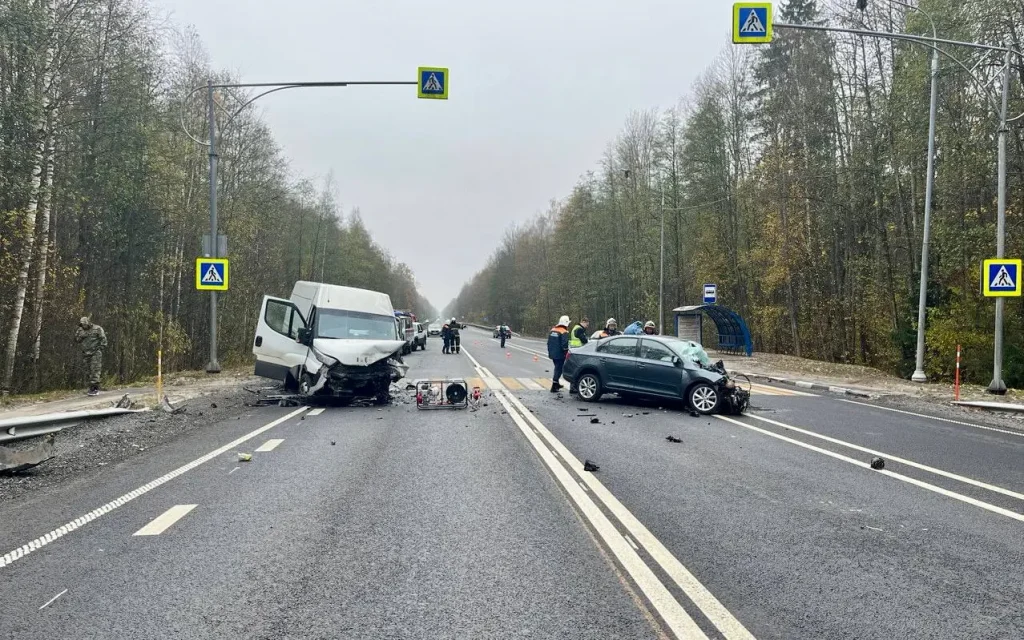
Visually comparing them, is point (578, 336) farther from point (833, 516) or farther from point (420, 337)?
point (420, 337)

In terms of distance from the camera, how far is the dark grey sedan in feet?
41.4

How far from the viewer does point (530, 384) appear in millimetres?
18656

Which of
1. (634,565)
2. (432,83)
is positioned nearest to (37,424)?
(634,565)

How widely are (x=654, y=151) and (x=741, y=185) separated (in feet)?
31.5

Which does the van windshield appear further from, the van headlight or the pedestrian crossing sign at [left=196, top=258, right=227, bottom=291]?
the pedestrian crossing sign at [left=196, top=258, right=227, bottom=291]

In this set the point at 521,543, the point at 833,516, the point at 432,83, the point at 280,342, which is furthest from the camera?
the point at 280,342

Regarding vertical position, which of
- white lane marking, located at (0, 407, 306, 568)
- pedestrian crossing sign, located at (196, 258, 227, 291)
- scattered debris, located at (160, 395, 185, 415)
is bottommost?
scattered debris, located at (160, 395, 185, 415)

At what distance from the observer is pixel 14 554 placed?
4461 mm

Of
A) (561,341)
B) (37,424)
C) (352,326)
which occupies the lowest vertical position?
(37,424)

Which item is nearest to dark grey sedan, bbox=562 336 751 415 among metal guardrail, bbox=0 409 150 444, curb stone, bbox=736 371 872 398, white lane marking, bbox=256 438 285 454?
curb stone, bbox=736 371 872 398

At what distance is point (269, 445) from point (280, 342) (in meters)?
5.78

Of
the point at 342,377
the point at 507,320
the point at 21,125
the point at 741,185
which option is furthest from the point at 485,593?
the point at 507,320

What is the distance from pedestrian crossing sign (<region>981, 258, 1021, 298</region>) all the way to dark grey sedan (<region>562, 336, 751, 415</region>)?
6.64m

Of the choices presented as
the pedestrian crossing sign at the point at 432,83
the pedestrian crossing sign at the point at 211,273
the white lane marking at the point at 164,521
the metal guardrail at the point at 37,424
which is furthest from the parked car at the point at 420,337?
the white lane marking at the point at 164,521
